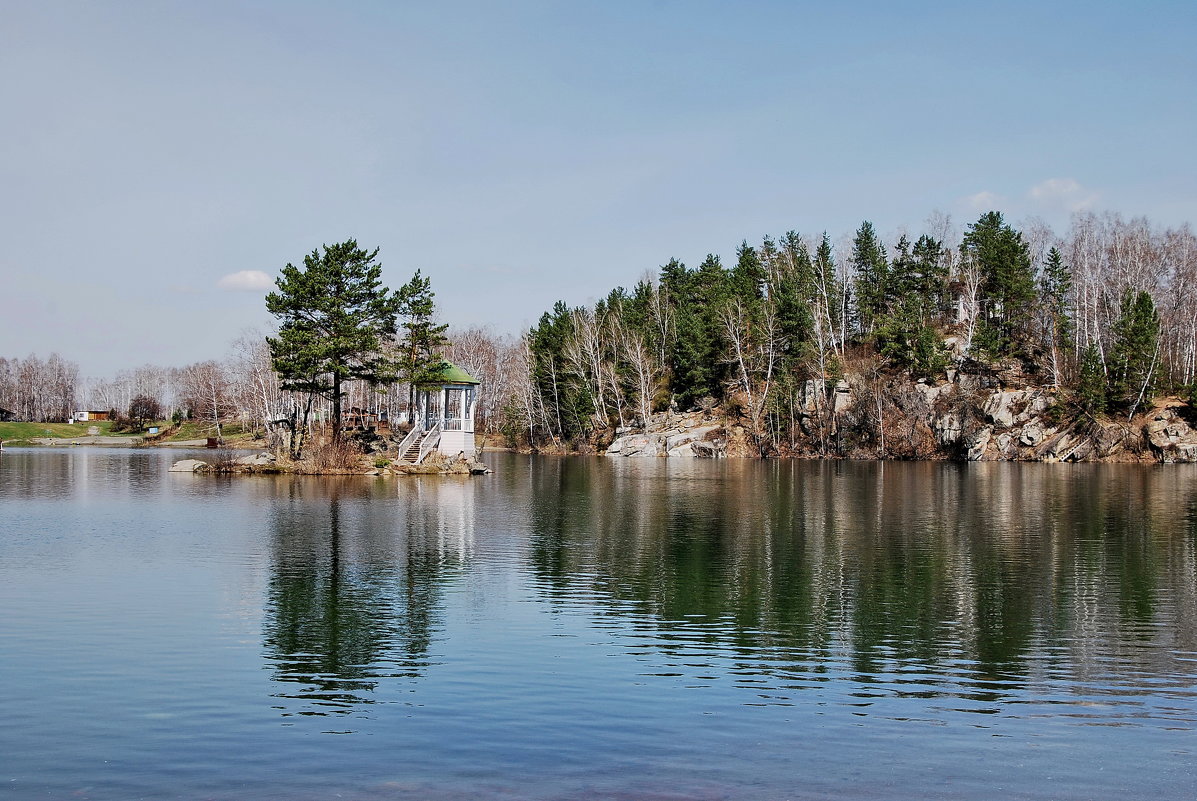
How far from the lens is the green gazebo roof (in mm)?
70694

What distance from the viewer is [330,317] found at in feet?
209

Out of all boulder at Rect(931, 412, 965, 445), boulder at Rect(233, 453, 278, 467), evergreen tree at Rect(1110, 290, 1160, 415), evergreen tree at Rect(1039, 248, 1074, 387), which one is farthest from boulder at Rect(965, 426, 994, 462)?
boulder at Rect(233, 453, 278, 467)

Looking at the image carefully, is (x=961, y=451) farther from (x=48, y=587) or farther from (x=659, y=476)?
(x=48, y=587)

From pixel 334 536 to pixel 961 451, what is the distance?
7944 centimetres

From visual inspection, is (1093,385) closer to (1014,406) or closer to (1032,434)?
(1032,434)

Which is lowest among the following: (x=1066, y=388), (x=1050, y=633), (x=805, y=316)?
(x=1050, y=633)

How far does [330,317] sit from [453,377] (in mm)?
11312

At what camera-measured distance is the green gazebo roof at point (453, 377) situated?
232 ft

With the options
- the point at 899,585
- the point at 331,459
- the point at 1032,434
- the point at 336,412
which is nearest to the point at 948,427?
the point at 1032,434

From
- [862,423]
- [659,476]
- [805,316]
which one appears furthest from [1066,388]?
[659,476]

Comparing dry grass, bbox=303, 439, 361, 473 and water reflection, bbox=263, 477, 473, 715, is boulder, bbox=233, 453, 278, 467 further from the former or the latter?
water reflection, bbox=263, 477, 473, 715

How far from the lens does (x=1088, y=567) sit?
87.0 feet

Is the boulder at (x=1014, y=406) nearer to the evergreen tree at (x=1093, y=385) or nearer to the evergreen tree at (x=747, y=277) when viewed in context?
the evergreen tree at (x=1093, y=385)

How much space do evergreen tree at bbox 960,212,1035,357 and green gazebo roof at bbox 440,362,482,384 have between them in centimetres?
5689
